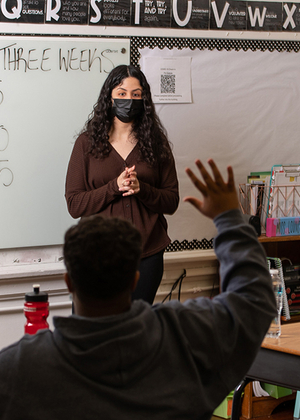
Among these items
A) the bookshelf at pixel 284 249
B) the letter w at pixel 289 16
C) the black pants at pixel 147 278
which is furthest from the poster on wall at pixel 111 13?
the bookshelf at pixel 284 249

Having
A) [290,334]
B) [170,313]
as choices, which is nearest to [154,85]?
[290,334]

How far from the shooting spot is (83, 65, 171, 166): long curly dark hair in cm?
187

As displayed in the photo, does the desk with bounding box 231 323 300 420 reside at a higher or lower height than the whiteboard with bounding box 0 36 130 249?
lower

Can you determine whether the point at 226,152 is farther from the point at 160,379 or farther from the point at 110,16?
the point at 160,379

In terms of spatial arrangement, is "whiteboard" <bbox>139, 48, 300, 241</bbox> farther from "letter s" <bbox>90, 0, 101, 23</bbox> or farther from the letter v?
"letter s" <bbox>90, 0, 101, 23</bbox>

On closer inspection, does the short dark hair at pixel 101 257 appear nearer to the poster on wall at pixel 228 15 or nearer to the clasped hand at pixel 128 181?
the clasped hand at pixel 128 181

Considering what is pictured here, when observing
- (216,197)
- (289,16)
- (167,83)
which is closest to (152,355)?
(216,197)

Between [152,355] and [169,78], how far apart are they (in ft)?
6.38

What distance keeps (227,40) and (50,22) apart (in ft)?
3.14

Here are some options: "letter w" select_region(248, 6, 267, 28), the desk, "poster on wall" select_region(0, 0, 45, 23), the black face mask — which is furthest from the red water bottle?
"letter w" select_region(248, 6, 267, 28)

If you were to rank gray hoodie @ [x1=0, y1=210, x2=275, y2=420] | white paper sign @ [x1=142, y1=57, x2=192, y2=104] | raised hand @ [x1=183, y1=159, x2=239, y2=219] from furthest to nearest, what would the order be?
1. white paper sign @ [x1=142, y1=57, x2=192, y2=104]
2. raised hand @ [x1=183, y1=159, x2=239, y2=219]
3. gray hoodie @ [x1=0, y1=210, x2=275, y2=420]

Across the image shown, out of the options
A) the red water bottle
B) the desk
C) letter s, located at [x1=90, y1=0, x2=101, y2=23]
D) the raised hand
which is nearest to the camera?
the raised hand

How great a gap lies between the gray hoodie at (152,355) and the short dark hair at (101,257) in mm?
48

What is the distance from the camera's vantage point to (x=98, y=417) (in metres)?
0.66
